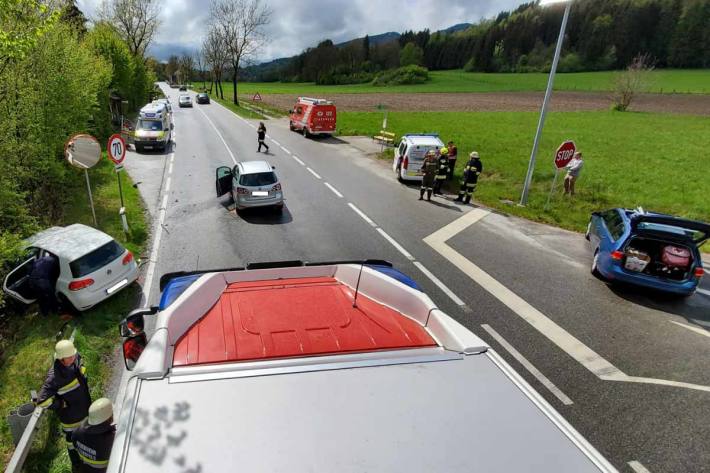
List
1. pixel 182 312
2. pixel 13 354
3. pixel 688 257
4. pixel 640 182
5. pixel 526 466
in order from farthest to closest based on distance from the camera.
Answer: pixel 640 182
pixel 688 257
pixel 13 354
pixel 182 312
pixel 526 466

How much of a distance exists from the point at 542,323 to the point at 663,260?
3418mm

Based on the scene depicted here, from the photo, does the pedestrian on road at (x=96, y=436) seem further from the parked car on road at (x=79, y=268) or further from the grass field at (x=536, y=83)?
the grass field at (x=536, y=83)

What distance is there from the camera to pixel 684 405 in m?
5.95

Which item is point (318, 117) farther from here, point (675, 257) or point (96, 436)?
point (96, 436)

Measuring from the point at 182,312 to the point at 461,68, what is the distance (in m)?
161

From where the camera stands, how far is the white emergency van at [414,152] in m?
17.2

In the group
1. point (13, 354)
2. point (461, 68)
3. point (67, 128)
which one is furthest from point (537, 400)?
point (461, 68)

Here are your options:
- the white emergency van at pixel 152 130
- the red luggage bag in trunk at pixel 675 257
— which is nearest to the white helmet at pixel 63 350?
the red luggage bag in trunk at pixel 675 257

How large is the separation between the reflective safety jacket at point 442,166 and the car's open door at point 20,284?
42.1 feet

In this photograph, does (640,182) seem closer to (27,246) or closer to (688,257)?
(688,257)

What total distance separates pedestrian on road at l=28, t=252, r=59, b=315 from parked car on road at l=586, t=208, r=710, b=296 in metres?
11.4

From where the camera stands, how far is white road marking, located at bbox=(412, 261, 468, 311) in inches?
332

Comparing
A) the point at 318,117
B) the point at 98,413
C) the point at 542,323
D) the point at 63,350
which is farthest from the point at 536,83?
the point at 98,413

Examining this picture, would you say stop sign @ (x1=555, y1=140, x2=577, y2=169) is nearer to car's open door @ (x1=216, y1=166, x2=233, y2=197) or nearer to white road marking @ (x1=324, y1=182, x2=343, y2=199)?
white road marking @ (x1=324, y1=182, x2=343, y2=199)
